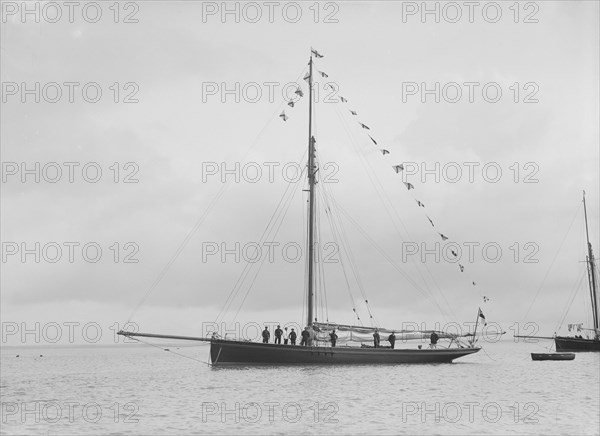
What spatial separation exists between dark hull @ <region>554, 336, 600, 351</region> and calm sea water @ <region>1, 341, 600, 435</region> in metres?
52.1

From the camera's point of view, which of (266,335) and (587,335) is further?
(587,335)

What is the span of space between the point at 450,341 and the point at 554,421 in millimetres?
38648

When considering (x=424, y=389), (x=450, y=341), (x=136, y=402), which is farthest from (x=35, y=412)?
(x=450, y=341)

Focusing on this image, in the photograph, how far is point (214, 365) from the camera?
55750mm

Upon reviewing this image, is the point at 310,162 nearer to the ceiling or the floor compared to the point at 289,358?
nearer to the ceiling

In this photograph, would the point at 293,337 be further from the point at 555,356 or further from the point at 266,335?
the point at 555,356

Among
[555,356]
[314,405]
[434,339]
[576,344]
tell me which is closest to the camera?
[314,405]

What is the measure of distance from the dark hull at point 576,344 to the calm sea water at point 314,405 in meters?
52.1

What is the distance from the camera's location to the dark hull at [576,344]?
9800 centimetres

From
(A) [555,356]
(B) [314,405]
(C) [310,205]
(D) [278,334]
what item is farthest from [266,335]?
(A) [555,356]

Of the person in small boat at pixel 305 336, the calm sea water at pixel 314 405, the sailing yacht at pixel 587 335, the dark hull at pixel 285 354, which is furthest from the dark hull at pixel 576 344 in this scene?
the person in small boat at pixel 305 336

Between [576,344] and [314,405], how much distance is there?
7834cm

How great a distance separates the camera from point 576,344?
331 feet

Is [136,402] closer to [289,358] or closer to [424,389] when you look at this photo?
[424,389]
